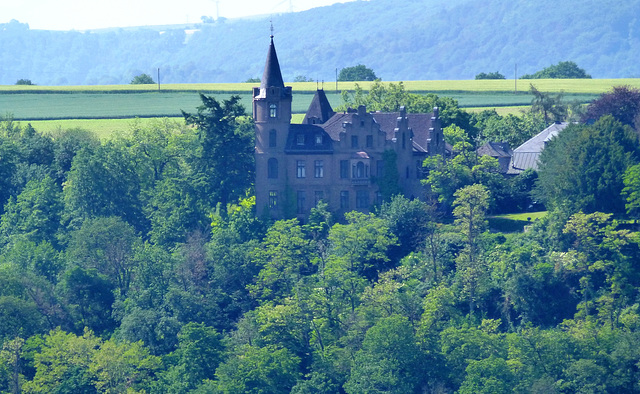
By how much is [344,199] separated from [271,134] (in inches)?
293

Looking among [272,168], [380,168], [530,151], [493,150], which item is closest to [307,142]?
[272,168]

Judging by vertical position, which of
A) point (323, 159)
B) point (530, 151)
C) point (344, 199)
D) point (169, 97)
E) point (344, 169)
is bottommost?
point (344, 199)

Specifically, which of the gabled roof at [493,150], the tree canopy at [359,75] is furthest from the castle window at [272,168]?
the tree canopy at [359,75]

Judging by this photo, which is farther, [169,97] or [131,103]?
[169,97]

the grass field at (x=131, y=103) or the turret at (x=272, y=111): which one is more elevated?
the grass field at (x=131, y=103)

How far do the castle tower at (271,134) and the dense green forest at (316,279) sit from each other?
2.00 metres

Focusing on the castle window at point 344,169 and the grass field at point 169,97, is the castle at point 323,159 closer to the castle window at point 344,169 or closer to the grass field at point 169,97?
the castle window at point 344,169

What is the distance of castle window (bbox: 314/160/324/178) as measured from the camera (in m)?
103

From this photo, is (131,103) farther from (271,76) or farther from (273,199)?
(273,199)

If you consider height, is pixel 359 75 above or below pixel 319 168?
above

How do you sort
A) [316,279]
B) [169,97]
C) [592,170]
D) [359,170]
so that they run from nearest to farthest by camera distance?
[592,170]
[316,279]
[359,170]
[169,97]

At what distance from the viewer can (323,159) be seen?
103 metres

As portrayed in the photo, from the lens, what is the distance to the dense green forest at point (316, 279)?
87562 mm

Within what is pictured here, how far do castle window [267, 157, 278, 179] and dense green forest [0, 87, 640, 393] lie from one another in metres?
2.52
